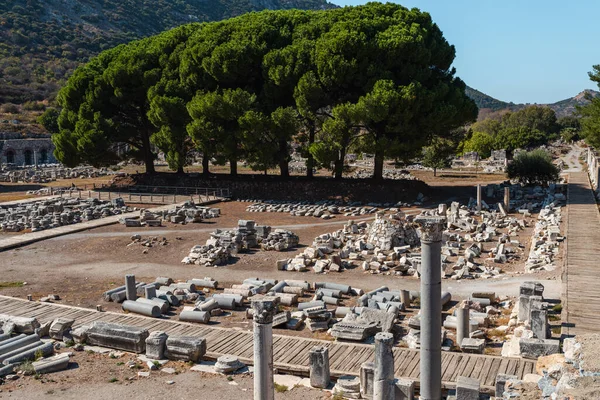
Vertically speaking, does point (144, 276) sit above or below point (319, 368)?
below

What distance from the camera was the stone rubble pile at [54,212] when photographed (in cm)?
3175

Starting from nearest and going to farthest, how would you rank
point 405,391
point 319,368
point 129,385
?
1. point 405,391
2. point 319,368
3. point 129,385

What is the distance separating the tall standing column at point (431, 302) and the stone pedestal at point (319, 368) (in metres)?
2.25

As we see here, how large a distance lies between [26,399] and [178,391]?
2975mm

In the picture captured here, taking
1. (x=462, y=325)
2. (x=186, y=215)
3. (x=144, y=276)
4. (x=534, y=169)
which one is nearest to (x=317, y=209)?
(x=186, y=215)

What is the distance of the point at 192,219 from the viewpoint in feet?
109

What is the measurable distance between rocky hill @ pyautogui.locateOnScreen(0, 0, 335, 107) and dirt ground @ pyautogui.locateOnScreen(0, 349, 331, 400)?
309 ft

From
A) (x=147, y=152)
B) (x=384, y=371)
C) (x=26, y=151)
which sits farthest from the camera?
(x=26, y=151)

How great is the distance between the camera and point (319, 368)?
1165 centimetres

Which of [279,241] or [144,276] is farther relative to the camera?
[279,241]

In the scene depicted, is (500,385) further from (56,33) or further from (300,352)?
(56,33)

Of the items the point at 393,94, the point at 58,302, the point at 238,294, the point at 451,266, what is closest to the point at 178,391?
the point at 238,294

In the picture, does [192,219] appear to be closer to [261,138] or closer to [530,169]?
[261,138]

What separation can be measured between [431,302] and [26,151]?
225ft
